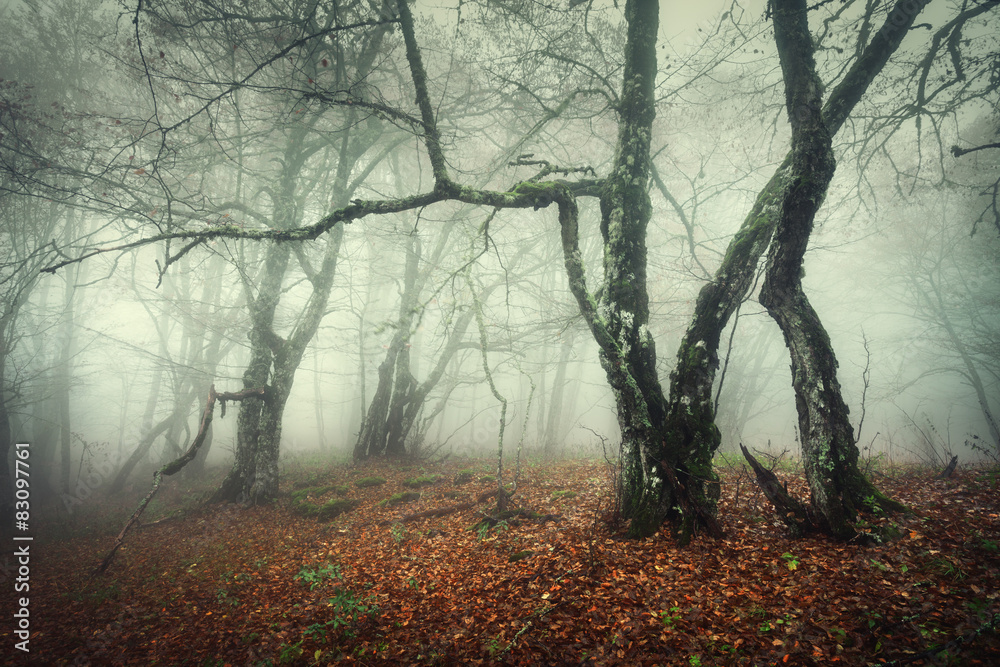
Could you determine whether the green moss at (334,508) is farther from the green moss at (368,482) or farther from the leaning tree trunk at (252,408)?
the leaning tree trunk at (252,408)

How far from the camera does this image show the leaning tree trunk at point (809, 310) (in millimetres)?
3836

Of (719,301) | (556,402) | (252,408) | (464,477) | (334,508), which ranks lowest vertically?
(334,508)

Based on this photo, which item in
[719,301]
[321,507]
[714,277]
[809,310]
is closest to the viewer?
[809,310]

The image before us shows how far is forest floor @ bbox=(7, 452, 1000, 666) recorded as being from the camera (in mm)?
2678

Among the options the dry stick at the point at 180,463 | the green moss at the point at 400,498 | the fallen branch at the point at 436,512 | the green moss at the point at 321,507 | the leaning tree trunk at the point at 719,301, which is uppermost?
the leaning tree trunk at the point at 719,301

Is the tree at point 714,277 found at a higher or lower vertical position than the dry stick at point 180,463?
higher

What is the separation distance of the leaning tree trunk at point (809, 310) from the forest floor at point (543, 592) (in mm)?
378

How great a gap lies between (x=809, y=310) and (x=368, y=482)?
9.09m

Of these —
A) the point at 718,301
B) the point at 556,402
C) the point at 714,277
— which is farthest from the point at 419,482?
the point at 556,402

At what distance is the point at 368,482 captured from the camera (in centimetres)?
893

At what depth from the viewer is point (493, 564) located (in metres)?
4.50

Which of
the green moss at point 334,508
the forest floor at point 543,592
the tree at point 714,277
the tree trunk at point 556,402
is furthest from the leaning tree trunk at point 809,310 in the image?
the tree trunk at point 556,402

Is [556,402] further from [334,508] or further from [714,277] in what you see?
[714,277]

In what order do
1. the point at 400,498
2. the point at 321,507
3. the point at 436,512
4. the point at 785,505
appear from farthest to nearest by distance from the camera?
the point at 400,498, the point at 321,507, the point at 436,512, the point at 785,505
